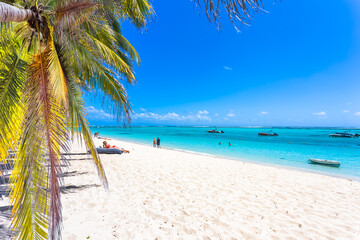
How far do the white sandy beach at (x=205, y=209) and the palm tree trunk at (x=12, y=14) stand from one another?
339 centimetres

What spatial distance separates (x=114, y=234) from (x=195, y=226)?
1.57 metres

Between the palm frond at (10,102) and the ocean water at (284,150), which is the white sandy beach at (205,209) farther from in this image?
the ocean water at (284,150)

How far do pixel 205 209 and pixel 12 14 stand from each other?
4.88m

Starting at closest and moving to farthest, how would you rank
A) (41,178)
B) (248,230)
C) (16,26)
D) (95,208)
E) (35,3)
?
(41,178)
(35,3)
(16,26)
(248,230)
(95,208)

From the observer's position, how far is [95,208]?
12.5ft

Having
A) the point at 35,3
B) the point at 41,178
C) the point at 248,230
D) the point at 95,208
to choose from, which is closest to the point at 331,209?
the point at 248,230

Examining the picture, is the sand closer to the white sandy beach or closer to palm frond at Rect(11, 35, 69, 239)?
the white sandy beach

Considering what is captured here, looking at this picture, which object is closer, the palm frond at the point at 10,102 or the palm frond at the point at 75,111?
the palm frond at the point at 10,102

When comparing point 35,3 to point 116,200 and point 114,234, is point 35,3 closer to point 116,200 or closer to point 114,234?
point 114,234

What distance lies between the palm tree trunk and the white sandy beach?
11.1ft

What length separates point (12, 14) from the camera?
1909mm

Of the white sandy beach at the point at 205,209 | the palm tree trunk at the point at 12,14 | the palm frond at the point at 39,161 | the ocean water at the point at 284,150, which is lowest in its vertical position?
the ocean water at the point at 284,150

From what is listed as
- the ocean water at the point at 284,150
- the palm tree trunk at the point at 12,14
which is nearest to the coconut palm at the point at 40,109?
the palm tree trunk at the point at 12,14

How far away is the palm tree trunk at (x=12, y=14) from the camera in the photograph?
1.77 metres
